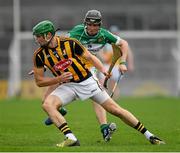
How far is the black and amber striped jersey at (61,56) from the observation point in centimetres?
1137

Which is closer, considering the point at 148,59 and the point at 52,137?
the point at 52,137

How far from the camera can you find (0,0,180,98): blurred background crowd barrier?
38125 mm

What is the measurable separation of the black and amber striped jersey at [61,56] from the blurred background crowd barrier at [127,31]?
2604 centimetres

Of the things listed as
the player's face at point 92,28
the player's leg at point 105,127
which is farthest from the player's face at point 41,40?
the player's leg at point 105,127

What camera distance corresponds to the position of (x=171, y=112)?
20406 millimetres

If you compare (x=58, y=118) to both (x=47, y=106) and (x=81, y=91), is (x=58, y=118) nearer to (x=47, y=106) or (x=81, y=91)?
(x=47, y=106)

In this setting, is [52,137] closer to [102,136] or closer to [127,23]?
[102,136]

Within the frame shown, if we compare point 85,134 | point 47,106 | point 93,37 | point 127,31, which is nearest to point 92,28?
point 93,37

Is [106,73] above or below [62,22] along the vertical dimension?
above

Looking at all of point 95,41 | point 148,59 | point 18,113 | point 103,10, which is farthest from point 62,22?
point 95,41

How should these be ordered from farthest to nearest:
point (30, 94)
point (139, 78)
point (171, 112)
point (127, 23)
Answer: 1. point (127, 23)
2. point (139, 78)
3. point (30, 94)
4. point (171, 112)

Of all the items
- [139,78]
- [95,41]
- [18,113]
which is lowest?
[139,78]

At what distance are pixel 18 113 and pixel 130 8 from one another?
832 inches

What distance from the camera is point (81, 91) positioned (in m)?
11.6
